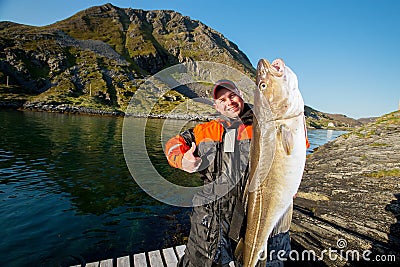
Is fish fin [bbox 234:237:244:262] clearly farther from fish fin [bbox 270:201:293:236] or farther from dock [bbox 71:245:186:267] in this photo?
dock [bbox 71:245:186:267]

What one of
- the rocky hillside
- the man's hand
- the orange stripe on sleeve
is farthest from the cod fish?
the rocky hillside

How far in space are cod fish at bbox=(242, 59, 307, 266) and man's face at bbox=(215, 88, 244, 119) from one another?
1.88 ft

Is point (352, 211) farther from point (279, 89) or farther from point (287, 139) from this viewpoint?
point (279, 89)

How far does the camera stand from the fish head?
296 cm

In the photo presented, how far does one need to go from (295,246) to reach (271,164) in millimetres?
4780

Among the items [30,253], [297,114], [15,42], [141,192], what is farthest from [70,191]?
[15,42]

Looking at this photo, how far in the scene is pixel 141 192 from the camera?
53.3ft

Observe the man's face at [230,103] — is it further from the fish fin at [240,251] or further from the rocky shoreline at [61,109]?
the rocky shoreline at [61,109]

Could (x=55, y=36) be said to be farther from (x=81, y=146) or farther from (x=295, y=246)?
(x=295, y=246)

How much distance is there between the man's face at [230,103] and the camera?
3645 millimetres

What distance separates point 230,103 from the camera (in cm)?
366

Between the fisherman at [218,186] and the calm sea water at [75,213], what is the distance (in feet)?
23.2

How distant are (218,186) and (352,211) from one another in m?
7.42

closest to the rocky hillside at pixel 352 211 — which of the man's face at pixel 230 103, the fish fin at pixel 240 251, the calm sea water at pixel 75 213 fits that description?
the fish fin at pixel 240 251
